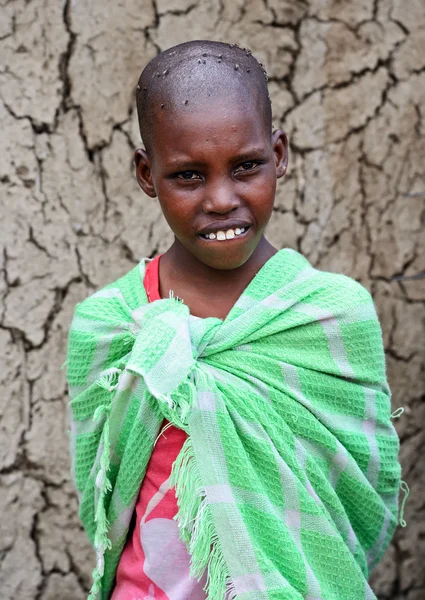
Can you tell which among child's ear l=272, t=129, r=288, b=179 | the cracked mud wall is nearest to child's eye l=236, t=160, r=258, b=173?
child's ear l=272, t=129, r=288, b=179

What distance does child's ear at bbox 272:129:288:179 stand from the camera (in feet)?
6.49

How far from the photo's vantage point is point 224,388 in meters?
1.85

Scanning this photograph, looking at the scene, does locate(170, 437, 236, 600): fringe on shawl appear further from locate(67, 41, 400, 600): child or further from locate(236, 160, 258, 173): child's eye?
locate(236, 160, 258, 173): child's eye

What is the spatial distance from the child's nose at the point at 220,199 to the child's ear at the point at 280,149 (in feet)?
0.64

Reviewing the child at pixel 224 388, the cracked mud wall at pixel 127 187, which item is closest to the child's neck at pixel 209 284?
the child at pixel 224 388

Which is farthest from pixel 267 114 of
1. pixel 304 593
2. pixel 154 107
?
pixel 304 593

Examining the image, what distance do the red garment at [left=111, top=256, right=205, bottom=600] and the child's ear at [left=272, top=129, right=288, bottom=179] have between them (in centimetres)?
60

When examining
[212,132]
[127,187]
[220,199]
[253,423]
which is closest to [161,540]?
[253,423]

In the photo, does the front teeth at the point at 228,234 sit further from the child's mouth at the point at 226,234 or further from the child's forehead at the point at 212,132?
the child's forehead at the point at 212,132

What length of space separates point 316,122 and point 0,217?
1.09 metres

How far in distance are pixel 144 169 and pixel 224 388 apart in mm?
517

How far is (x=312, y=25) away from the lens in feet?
9.90

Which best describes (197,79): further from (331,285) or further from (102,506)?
(102,506)

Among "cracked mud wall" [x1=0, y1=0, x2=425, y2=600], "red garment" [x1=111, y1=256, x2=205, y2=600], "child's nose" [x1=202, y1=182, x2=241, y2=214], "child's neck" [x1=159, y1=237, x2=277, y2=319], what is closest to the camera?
"child's nose" [x1=202, y1=182, x2=241, y2=214]
